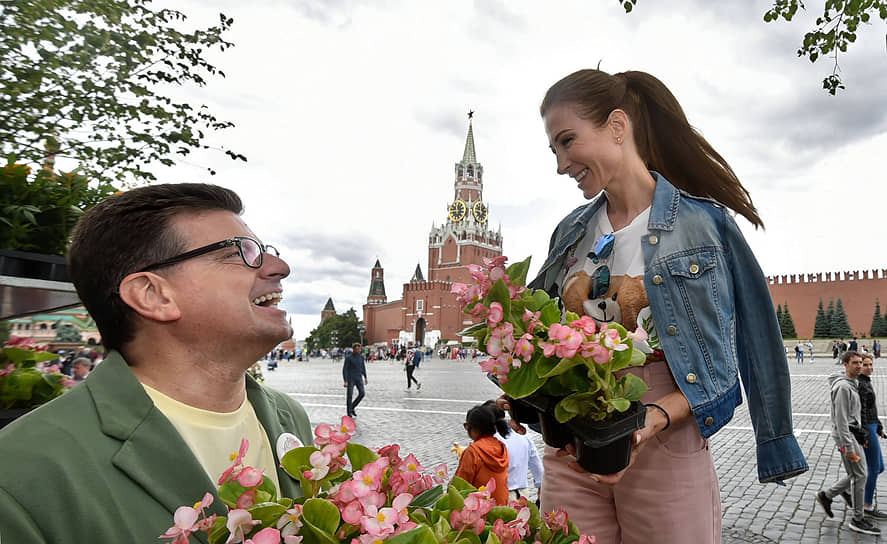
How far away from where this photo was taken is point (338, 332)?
80.9 m

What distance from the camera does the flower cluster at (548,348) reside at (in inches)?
41.1

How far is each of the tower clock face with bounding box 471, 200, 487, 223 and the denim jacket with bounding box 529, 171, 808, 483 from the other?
3190 inches

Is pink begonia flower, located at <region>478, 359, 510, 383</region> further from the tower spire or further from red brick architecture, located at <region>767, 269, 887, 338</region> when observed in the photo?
the tower spire

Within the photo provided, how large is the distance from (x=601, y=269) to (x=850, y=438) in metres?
4.56

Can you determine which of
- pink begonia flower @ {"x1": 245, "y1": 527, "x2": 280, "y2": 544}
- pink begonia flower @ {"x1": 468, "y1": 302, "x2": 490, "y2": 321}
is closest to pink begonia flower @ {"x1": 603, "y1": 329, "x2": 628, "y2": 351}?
pink begonia flower @ {"x1": 468, "y1": 302, "x2": 490, "y2": 321}

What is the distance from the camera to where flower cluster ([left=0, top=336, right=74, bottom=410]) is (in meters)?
2.07

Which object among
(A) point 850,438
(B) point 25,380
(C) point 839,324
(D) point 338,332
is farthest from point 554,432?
(D) point 338,332

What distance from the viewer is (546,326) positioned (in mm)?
1093

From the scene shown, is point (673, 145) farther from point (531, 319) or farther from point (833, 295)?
point (833, 295)

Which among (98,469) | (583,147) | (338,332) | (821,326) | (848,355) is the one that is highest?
(821,326)

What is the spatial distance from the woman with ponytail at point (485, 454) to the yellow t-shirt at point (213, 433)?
7.58ft

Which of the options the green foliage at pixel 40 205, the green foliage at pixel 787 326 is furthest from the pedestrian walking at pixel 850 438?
the green foliage at pixel 787 326

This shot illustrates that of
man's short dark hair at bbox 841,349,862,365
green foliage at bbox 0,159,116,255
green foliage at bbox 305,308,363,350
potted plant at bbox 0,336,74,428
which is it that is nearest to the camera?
green foliage at bbox 0,159,116,255

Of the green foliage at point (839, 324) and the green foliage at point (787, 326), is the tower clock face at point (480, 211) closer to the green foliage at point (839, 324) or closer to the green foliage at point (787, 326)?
the green foliage at point (787, 326)
